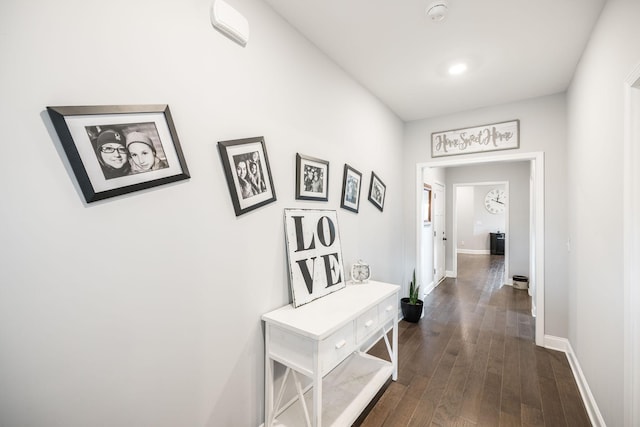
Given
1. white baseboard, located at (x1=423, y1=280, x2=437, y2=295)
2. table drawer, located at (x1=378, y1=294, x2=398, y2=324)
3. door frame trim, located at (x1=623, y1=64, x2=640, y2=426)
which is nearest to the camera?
door frame trim, located at (x1=623, y1=64, x2=640, y2=426)

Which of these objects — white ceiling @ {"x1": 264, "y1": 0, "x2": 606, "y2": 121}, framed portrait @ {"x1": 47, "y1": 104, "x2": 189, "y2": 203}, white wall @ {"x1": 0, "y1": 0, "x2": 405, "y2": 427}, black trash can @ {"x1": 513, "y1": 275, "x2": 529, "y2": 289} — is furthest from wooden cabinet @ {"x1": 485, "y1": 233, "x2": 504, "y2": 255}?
framed portrait @ {"x1": 47, "y1": 104, "x2": 189, "y2": 203}

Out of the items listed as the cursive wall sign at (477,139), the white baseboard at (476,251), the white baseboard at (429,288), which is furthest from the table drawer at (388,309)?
the white baseboard at (476,251)

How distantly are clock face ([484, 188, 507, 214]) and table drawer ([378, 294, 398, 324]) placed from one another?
25.6 ft

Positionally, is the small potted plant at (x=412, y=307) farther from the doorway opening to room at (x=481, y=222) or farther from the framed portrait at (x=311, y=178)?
the doorway opening to room at (x=481, y=222)

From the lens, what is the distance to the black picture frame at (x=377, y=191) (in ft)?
9.00

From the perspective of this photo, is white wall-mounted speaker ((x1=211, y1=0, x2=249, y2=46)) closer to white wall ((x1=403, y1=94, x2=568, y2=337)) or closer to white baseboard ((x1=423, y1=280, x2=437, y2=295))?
white wall ((x1=403, y1=94, x2=568, y2=337))

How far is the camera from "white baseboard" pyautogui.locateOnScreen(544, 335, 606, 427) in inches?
66.1

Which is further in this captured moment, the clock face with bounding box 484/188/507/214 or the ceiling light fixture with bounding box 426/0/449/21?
the clock face with bounding box 484/188/507/214

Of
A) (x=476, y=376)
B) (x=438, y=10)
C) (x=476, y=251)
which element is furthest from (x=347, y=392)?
(x=476, y=251)

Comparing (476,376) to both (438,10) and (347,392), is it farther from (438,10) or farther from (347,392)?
(438,10)

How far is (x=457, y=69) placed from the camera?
2.29 metres

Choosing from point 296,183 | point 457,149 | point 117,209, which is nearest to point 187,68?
point 117,209

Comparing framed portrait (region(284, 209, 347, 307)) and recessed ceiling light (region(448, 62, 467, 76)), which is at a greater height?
recessed ceiling light (region(448, 62, 467, 76))

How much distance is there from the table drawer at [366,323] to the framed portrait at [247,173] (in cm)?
95
